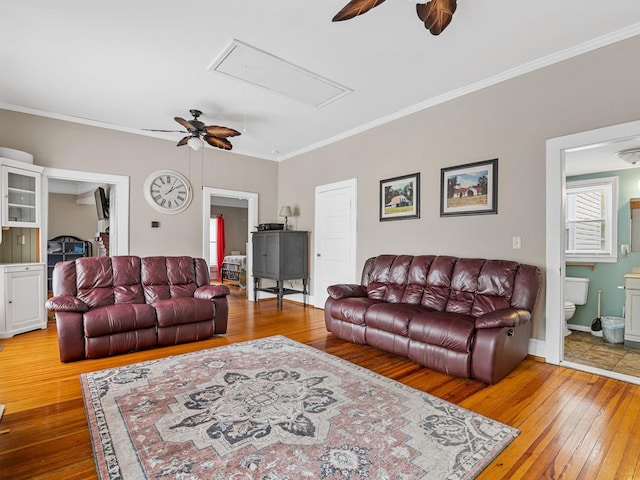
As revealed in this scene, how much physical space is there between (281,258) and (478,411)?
158 inches

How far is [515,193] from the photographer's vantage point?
3430 mm

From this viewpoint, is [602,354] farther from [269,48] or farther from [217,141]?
[217,141]

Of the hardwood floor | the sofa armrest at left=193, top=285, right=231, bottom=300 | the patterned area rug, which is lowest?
the hardwood floor

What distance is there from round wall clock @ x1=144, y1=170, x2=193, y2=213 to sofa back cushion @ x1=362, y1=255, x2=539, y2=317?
135 inches

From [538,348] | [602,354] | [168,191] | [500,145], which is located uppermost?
[500,145]

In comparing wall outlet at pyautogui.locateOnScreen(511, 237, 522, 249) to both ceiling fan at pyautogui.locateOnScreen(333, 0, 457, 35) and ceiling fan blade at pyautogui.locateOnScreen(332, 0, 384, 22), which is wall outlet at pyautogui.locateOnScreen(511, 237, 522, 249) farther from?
ceiling fan blade at pyautogui.locateOnScreen(332, 0, 384, 22)

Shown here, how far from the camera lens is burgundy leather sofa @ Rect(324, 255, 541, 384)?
Answer: 107 inches

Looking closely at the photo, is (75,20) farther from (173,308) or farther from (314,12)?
(173,308)

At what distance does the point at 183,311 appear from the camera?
369 cm

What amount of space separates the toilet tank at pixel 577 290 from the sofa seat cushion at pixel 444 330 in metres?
2.49

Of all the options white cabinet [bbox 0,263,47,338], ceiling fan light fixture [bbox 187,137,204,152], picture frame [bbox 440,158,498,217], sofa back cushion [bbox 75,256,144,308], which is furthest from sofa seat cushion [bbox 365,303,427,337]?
white cabinet [bbox 0,263,47,338]

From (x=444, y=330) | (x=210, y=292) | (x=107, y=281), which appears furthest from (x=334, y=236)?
(x=107, y=281)

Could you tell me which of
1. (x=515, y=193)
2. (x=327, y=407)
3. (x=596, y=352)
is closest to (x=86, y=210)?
(x=327, y=407)

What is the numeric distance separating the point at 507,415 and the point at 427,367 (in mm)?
872
